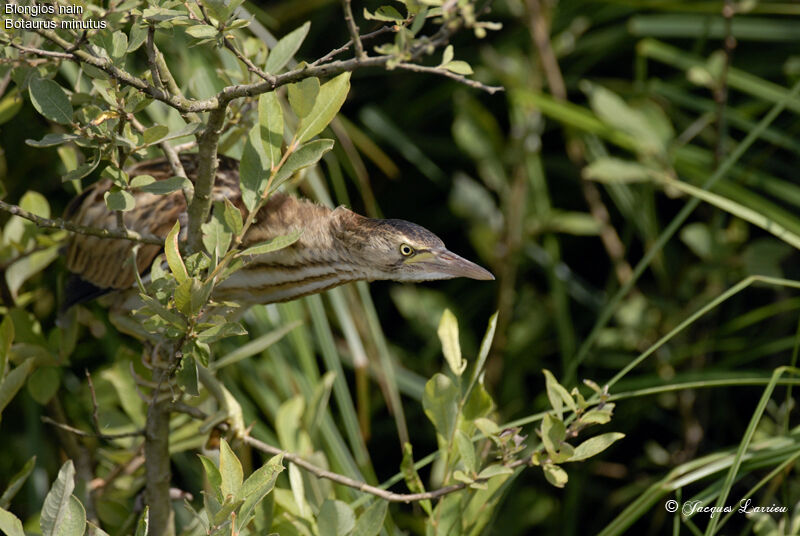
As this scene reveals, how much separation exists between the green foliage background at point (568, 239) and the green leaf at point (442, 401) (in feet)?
2.25

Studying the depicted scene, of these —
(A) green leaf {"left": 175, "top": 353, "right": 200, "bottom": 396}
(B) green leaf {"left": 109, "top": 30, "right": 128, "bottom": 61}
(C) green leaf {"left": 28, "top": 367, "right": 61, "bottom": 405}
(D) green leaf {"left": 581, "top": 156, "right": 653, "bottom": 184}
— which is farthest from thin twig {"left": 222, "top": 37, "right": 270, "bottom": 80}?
(D) green leaf {"left": 581, "top": 156, "right": 653, "bottom": 184}

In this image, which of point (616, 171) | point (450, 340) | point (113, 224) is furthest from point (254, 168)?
point (616, 171)

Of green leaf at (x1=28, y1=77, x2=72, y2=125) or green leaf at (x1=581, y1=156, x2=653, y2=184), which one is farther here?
green leaf at (x1=581, y1=156, x2=653, y2=184)

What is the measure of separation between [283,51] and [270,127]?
0.16 m

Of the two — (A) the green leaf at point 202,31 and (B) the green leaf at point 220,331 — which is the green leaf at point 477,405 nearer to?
(B) the green leaf at point 220,331

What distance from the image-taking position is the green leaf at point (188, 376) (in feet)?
3.46

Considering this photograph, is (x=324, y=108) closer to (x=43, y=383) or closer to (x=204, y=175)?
(x=204, y=175)

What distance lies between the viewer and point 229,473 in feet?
3.36

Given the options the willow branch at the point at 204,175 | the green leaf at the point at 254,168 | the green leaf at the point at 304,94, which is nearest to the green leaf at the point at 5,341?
the willow branch at the point at 204,175

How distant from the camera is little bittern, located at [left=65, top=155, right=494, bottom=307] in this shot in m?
1.44

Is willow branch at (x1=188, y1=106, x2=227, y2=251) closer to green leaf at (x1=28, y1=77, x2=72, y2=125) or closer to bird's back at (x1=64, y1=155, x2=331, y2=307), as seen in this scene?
green leaf at (x1=28, y1=77, x2=72, y2=125)

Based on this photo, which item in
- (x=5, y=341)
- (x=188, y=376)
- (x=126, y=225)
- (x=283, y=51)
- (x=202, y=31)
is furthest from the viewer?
(x=126, y=225)

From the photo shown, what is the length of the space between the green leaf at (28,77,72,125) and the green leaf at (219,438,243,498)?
42cm

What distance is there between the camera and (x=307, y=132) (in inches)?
43.3
